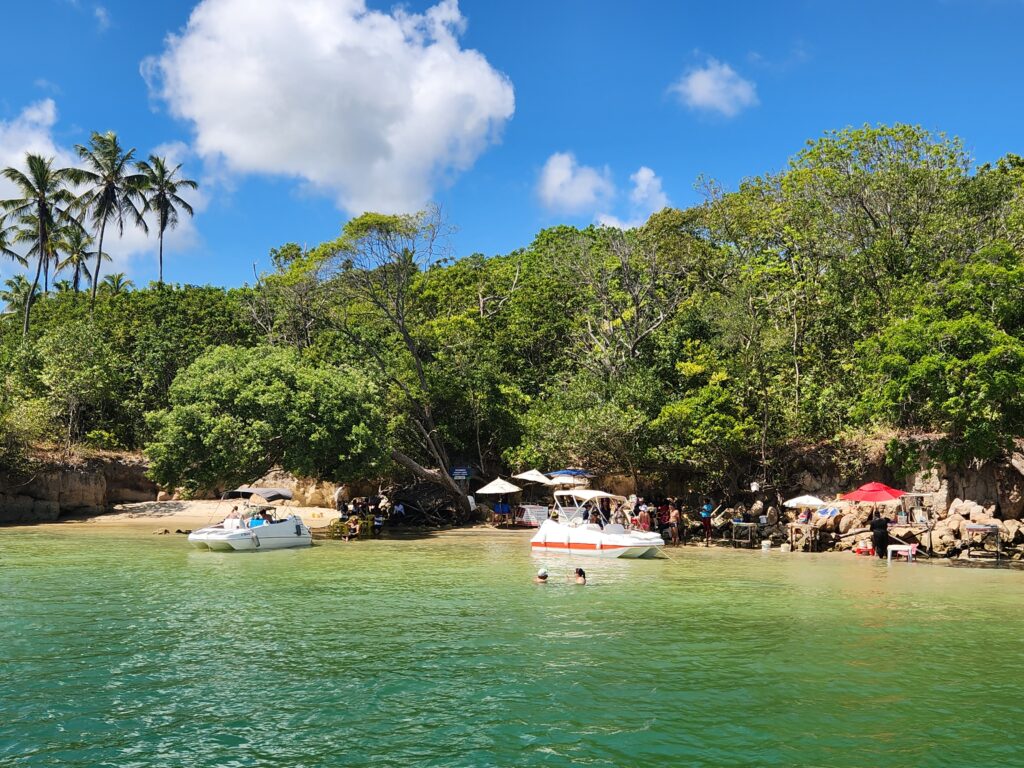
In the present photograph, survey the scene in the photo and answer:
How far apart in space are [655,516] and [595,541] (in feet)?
21.8

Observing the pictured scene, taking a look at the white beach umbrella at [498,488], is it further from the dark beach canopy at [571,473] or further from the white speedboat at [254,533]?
the white speedboat at [254,533]

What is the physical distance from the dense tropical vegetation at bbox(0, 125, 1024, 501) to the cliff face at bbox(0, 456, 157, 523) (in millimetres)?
1840

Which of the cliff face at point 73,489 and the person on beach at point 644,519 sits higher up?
the cliff face at point 73,489

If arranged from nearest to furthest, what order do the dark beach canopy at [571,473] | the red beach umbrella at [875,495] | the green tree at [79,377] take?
the red beach umbrella at [875,495]
the dark beach canopy at [571,473]
the green tree at [79,377]

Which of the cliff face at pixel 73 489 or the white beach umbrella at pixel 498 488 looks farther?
the cliff face at pixel 73 489

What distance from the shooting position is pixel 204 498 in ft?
140

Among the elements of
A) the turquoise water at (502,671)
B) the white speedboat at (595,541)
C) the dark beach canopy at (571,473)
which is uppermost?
the dark beach canopy at (571,473)

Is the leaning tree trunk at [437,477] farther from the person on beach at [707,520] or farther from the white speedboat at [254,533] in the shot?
the person on beach at [707,520]

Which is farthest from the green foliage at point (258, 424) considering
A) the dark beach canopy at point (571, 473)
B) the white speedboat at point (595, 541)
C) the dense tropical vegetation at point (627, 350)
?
the white speedboat at point (595, 541)

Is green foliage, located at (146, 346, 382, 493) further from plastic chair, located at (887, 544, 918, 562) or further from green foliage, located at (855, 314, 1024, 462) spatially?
green foliage, located at (855, 314, 1024, 462)

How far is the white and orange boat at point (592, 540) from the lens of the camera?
2595 cm

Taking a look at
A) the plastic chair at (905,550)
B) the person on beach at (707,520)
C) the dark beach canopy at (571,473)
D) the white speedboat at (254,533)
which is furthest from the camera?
the dark beach canopy at (571,473)

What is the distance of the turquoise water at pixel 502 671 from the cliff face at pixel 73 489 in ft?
65.0

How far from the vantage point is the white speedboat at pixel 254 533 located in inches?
1018
